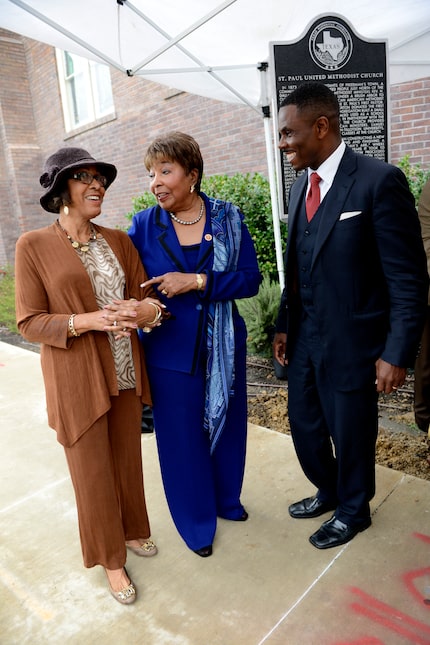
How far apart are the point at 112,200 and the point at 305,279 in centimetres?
946

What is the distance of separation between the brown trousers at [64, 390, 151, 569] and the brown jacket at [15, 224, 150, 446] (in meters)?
0.11

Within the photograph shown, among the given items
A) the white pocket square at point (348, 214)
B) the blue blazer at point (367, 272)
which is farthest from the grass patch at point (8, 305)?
the white pocket square at point (348, 214)

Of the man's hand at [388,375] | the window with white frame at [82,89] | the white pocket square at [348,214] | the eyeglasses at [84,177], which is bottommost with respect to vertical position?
the man's hand at [388,375]

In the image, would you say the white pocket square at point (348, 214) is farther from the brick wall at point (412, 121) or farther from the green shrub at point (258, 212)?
the brick wall at point (412, 121)

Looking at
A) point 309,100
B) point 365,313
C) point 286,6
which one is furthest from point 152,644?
point 286,6

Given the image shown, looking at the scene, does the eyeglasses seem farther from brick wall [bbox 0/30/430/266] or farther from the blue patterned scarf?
brick wall [bbox 0/30/430/266]

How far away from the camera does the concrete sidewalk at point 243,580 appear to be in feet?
6.65

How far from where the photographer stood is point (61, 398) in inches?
83.3

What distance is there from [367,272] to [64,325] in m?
1.31

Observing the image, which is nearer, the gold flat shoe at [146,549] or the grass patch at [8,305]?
the gold flat shoe at [146,549]

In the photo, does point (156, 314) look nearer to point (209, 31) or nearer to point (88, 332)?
point (88, 332)

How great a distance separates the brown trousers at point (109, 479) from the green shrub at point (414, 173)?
167 inches

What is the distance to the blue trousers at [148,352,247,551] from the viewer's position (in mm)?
2432

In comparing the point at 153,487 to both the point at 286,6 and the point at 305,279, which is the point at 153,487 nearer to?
the point at 305,279
